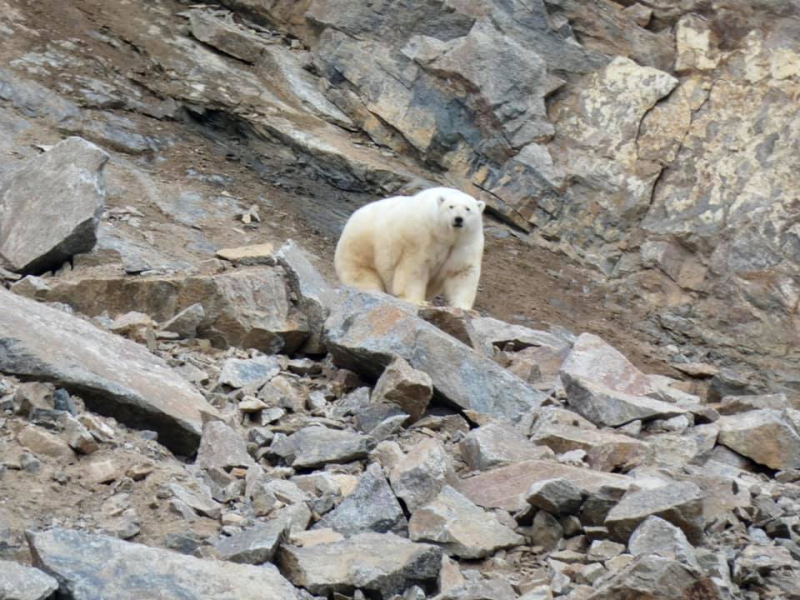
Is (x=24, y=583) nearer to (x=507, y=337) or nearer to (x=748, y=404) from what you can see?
(x=748, y=404)

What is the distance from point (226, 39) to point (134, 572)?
1233 centimetres

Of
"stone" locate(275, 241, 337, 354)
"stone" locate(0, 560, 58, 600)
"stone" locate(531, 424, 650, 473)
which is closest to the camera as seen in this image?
"stone" locate(0, 560, 58, 600)

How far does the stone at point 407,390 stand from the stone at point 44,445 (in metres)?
2.17

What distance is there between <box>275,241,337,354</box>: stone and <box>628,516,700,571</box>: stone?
335 centimetres


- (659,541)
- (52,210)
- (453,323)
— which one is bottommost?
(52,210)

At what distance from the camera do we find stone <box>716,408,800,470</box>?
7.40 meters

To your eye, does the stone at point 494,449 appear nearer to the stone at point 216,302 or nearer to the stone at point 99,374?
the stone at point 99,374

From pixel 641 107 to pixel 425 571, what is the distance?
10.8 metres

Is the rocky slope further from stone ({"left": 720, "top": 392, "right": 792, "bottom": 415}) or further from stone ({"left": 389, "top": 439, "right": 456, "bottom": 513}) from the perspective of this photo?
stone ({"left": 720, "top": 392, "right": 792, "bottom": 415})

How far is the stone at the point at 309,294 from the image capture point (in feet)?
27.4

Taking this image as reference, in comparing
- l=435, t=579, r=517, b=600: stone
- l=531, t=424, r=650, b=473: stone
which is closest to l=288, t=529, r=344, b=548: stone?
l=435, t=579, r=517, b=600: stone

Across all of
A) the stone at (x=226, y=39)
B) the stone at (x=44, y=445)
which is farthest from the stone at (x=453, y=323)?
the stone at (x=226, y=39)

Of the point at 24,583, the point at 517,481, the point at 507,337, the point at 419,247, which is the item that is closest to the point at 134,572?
the point at 24,583

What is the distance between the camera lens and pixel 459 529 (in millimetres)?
5348
